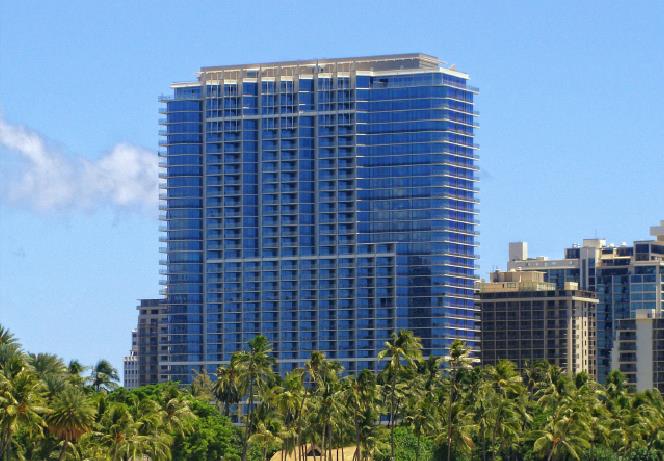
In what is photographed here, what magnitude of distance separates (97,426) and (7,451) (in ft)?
37.7

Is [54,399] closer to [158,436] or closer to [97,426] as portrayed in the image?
[97,426]

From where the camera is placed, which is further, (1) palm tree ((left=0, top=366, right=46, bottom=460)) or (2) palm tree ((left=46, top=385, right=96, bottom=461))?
(2) palm tree ((left=46, top=385, right=96, bottom=461))

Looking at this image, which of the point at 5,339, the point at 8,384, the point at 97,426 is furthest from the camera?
the point at 5,339

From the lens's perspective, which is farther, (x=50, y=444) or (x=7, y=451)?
(x=50, y=444)

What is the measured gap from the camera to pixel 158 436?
648ft

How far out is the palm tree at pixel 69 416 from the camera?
172 meters

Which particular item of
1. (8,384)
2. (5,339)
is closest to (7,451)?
(8,384)

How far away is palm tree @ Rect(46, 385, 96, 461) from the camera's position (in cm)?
17175

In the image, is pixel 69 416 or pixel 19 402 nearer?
pixel 19 402

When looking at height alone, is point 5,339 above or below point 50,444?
above

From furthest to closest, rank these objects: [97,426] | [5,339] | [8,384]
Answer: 1. [5,339]
2. [97,426]
3. [8,384]

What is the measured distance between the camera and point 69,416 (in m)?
172

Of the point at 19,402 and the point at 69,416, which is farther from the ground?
the point at 19,402

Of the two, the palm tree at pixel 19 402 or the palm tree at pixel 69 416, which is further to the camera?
the palm tree at pixel 69 416
